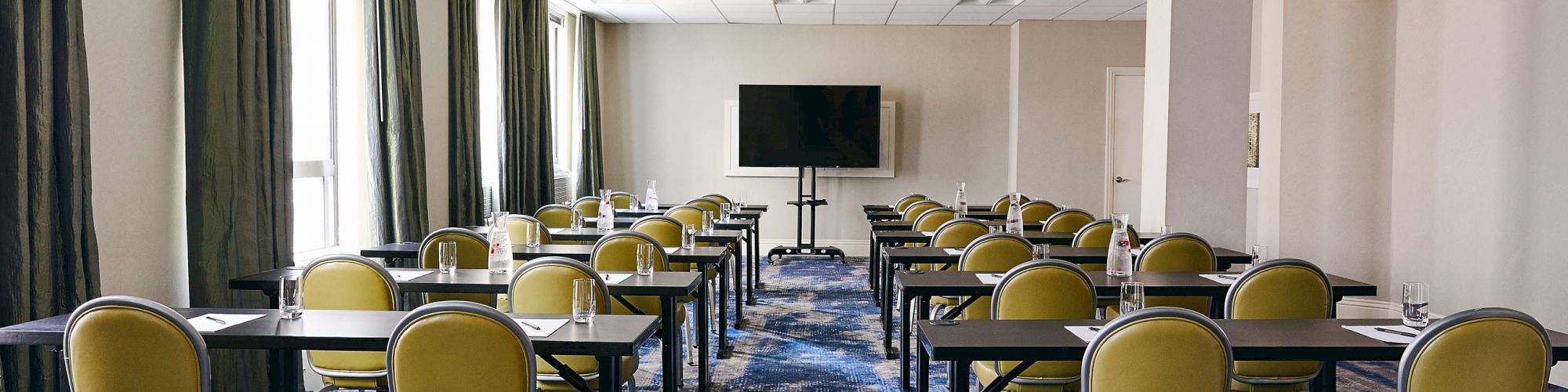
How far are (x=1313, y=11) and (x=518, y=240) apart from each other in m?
4.86

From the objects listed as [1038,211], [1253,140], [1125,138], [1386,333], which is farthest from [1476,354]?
[1125,138]

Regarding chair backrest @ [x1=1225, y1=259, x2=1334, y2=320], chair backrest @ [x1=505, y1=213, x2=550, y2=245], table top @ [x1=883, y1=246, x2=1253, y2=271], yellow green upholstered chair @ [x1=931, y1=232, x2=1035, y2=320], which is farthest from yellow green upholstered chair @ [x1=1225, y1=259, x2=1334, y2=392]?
chair backrest @ [x1=505, y1=213, x2=550, y2=245]

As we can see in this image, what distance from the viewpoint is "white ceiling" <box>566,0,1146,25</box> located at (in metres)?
9.01

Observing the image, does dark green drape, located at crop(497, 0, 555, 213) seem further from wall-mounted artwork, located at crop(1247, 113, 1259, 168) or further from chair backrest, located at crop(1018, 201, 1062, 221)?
wall-mounted artwork, located at crop(1247, 113, 1259, 168)

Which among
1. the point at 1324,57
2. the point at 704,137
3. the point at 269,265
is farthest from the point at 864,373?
the point at 704,137

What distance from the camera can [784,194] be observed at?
10.8m

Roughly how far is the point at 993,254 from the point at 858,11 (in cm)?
540

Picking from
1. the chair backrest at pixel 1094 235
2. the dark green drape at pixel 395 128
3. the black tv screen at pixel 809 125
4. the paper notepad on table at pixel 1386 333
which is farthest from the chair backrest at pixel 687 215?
the paper notepad on table at pixel 1386 333

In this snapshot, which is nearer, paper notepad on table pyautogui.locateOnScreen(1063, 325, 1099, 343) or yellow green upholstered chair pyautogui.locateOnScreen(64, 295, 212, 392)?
yellow green upholstered chair pyautogui.locateOnScreen(64, 295, 212, 392)

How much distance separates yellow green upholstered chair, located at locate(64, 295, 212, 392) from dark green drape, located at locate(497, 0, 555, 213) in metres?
5.11

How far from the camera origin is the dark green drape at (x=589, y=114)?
9.64 m

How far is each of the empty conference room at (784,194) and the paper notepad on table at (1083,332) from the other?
0.01 m

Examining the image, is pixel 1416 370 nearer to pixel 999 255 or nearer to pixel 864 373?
pixel 999 255

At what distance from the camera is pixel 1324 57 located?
6223 mm
